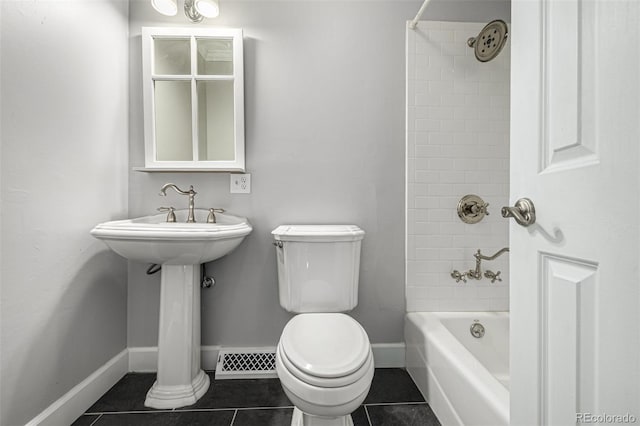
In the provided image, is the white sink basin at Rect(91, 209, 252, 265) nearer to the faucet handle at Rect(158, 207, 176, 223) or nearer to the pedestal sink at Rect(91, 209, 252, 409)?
the pedestal sink at Rect(91, 209, 252, 409)

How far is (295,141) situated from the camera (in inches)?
65.2

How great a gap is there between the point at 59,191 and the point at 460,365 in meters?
1.64

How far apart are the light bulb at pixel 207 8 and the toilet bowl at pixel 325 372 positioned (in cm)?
156

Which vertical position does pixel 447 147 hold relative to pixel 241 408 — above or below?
above

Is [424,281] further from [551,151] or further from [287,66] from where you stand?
[287,66]

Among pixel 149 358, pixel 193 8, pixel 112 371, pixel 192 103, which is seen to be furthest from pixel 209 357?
pixel 193 8

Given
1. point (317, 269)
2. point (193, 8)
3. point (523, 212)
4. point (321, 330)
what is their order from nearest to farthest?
point (523, 212), point (321, 330), point (317, 269), point (193, 8)

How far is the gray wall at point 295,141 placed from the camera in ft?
5.39

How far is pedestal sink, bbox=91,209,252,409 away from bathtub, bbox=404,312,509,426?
0.97 m

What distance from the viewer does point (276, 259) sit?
5.45 ft

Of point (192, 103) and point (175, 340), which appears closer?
point (175, 340)

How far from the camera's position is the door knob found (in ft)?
2.19

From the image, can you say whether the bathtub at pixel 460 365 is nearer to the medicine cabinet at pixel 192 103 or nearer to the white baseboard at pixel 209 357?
the white baseboard at pixel 209 357

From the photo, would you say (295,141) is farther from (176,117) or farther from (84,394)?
(84,394)
